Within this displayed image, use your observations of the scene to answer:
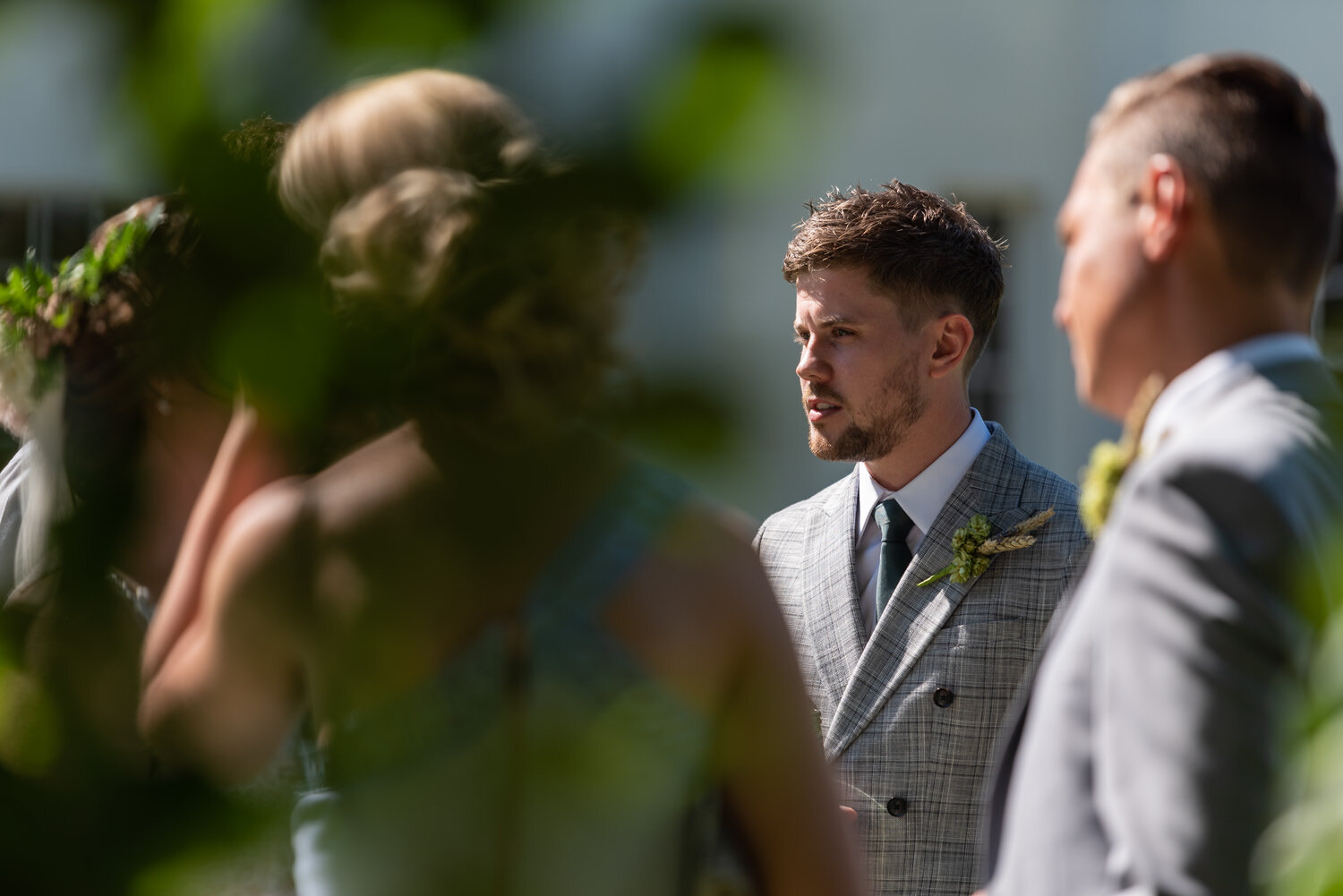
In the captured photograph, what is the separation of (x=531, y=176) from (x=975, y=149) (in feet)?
27.0

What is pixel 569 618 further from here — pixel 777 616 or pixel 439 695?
pixel 777 616

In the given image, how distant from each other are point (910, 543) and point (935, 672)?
1.25ft

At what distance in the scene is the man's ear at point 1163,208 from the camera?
4.59 feet

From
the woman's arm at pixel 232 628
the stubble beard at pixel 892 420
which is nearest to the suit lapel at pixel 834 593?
the stubble beard at pixel 892 420

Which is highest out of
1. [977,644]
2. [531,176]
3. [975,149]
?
[975,149]

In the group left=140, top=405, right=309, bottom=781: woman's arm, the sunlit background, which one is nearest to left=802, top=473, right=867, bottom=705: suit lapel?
left=140, top=405, right=309, bottom=781: woman's arm

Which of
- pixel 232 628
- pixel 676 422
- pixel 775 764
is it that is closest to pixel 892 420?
pixel 775 764

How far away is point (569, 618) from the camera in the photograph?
697 millimetres

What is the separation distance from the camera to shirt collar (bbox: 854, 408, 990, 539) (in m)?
2.88

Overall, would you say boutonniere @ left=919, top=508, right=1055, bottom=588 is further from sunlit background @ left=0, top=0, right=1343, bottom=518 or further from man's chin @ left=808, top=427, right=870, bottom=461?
sunlit background @ left=0, top=0, right=1343, bottom=518

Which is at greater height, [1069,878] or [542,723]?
[542,723]

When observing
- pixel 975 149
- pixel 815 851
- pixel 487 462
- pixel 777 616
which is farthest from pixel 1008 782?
pixel 975 149

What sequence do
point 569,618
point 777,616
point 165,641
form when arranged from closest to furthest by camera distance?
1. point 165,641
2. point 569,618
3. point 777,616

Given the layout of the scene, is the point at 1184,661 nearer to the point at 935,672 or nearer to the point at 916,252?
the point at 935,672
